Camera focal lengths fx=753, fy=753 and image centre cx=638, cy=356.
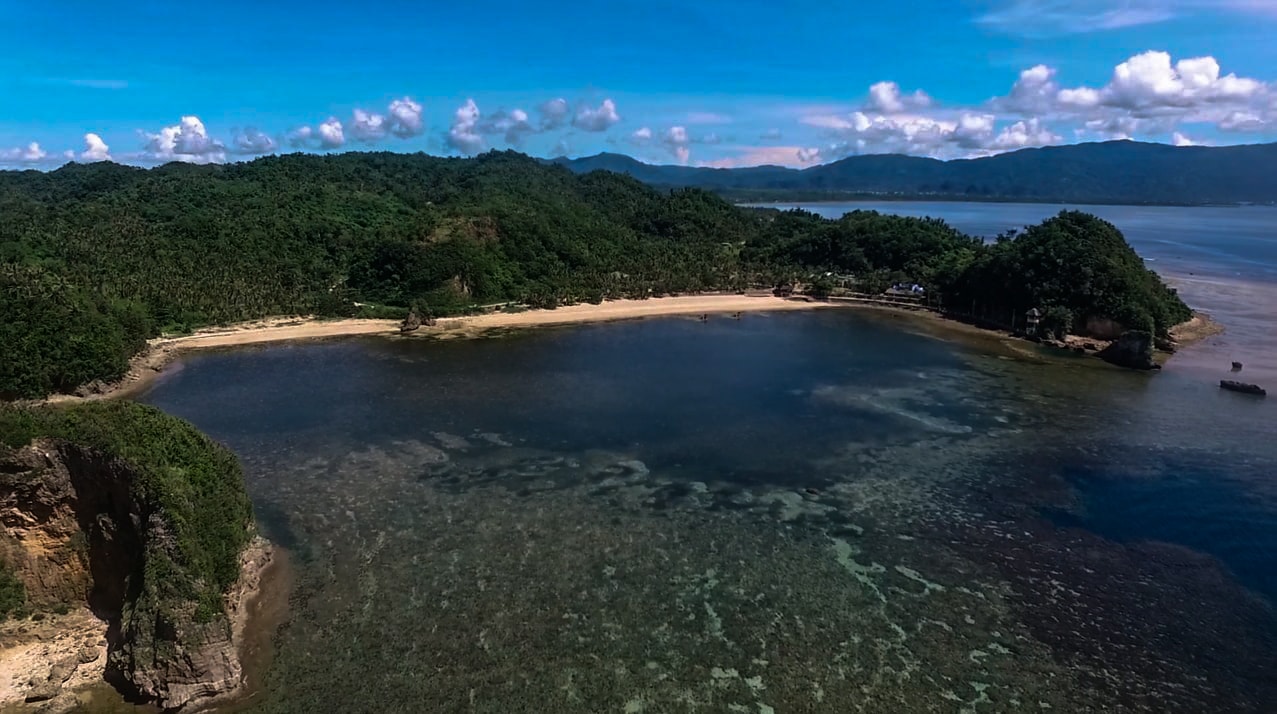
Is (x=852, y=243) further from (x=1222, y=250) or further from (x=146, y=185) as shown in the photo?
(x=146, y=185)

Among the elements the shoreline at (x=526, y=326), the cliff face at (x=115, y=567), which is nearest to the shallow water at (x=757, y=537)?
the cliff face at (x=115, y=567)

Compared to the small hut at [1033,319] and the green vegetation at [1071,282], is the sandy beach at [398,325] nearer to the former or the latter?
the green vegetation at [1071,282]

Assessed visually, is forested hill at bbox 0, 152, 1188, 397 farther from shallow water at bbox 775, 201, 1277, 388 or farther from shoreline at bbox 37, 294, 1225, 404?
shallow water at bbox 775, 201, 1277, 388

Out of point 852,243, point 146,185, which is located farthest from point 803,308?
point 146,185

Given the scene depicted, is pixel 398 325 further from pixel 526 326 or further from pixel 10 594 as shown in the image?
pixel 10 594

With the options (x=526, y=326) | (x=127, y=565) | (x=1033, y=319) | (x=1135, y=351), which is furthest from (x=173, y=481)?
(x=1033, y=319)
